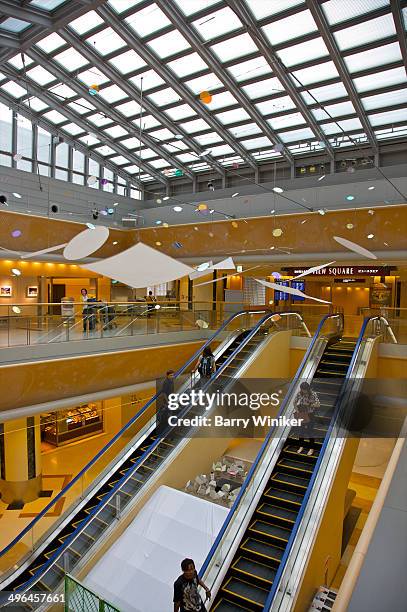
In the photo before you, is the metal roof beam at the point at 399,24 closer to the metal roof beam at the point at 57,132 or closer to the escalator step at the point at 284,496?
the metal roof beam at the point at 57,132

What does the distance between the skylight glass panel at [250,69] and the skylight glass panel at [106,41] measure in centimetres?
349

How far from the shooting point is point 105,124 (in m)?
18.0

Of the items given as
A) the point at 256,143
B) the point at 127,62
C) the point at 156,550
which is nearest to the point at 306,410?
the point at 156,550

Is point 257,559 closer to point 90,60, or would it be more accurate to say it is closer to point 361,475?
point 361,475

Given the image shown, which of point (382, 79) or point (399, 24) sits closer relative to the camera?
point (399, 24)

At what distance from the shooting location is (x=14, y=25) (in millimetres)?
12516

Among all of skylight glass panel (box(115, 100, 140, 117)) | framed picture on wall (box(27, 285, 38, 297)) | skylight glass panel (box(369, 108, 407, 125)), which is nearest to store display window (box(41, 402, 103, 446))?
framed picture on wall (box(27, 285, 38, 297))

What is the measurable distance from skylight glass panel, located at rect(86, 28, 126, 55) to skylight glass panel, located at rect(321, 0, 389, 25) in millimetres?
6083

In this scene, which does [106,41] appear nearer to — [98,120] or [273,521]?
[98,120]

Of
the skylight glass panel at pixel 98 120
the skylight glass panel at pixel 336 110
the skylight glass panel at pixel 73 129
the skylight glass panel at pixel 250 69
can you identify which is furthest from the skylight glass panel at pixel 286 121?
the skylight glass panel at pixel 73 129

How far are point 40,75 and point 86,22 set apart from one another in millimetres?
3693

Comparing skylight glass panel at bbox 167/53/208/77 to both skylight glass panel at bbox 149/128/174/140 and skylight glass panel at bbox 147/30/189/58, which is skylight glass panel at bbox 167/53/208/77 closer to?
skylight glass panel at bbox 147/30/189/58

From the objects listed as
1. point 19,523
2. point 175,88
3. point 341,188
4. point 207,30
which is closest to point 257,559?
point 19,523

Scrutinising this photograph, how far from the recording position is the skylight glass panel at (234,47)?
12453mm
